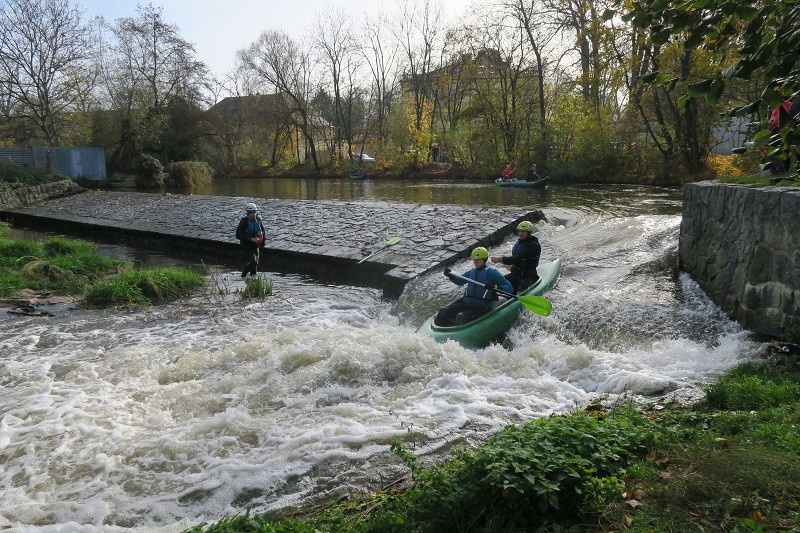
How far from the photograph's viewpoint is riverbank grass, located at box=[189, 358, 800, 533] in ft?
8.96

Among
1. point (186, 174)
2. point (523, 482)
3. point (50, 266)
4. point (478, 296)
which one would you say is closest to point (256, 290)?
point (50, 266)

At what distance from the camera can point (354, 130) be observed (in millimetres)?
47875

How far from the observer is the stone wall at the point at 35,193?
2256 cm

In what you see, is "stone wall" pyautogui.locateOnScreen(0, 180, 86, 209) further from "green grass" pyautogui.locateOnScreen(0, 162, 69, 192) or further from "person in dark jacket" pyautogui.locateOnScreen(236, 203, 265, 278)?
"person in dark jacket" pyautogui.locateOnScreen(236, 203, 265, 278)

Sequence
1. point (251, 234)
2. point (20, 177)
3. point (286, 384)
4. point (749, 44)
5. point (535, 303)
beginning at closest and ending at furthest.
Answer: point (749, 44)
point (286, 384)
point (535, 303)
point (251, 234)
point (20, 177)

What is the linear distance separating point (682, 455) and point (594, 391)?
7.61 ft

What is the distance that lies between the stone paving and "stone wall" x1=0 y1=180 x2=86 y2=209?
5.28ft

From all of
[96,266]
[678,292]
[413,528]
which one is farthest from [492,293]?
[96,266]

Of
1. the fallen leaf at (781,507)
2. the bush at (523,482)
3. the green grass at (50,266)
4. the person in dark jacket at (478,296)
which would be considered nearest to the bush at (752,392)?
the bush at (523,482)

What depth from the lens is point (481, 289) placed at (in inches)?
301

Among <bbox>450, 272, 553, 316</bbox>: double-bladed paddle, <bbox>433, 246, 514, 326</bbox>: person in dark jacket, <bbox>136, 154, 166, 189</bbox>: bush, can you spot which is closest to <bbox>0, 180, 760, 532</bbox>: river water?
<bbox>450, 272, 553, 316</bbox>: double-bladed paddle

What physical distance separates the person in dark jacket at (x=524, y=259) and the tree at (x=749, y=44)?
20.4 feet

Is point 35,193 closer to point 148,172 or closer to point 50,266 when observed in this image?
point 148,172

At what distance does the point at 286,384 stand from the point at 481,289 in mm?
3013
